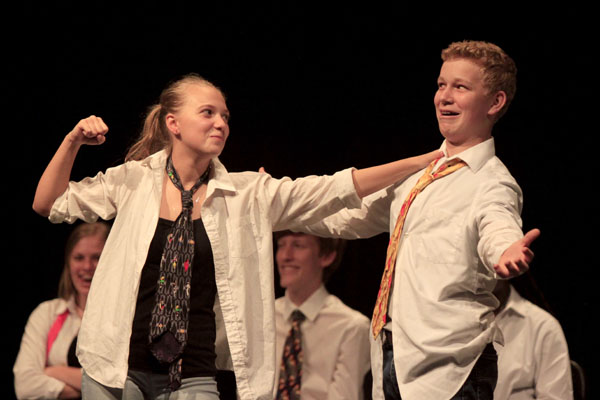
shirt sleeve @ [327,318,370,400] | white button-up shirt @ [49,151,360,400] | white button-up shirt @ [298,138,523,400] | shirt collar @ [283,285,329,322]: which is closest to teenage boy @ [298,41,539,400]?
white button-up shirt @ [298,138,523,400]

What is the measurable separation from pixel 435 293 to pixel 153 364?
0.88m

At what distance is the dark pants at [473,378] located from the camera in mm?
2551

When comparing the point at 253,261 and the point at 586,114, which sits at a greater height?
the point at 586,114

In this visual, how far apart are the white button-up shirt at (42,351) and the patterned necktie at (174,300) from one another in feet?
5.09

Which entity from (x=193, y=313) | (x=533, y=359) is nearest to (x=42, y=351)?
(x=193, y=313)

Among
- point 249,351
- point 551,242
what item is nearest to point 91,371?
point 249,351

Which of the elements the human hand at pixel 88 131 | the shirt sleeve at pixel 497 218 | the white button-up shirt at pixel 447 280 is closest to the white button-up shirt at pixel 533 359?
the white button-up shirt at pixel 447 280

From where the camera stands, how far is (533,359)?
3.53 metres

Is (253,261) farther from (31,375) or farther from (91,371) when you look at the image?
(31,375)

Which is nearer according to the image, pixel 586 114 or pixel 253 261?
pixel 253 261

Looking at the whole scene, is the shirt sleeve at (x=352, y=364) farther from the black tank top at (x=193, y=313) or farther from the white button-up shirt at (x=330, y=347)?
the black tank top at (x=193, y=313)

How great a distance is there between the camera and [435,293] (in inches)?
101

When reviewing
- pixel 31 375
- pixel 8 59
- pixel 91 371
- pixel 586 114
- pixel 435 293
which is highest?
pixel 8 59

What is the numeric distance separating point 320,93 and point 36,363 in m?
1.87
